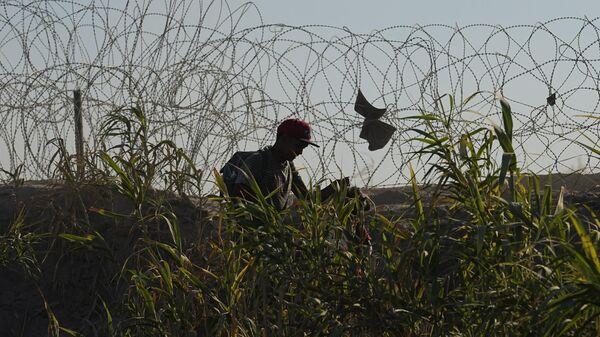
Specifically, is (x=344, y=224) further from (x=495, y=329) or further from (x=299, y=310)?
(x=495, y=329)

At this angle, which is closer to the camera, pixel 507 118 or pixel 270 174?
pixel 507 118

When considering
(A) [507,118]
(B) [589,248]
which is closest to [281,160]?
(A) [507,118]

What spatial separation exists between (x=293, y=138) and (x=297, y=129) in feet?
0.18

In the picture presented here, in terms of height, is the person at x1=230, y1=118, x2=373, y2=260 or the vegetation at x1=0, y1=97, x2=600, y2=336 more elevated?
the person at x1=230, y1=118, x2=373, y2=260

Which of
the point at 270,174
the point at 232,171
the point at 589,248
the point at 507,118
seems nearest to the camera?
the point at 589,248

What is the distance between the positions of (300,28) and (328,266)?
3.06 metres

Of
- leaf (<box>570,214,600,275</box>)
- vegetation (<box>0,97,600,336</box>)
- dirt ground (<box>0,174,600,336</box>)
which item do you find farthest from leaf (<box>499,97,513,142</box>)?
dirt ground (<box>0,174,600,336</box>)

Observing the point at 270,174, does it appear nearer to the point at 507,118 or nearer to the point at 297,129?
the point at 297,129

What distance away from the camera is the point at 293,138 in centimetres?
586

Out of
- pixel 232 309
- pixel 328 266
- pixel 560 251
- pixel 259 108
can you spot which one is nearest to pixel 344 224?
pixel 328 266

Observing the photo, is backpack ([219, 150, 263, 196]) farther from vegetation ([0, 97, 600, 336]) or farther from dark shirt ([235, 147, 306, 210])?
vegetation ([0, 97, 600, 336])

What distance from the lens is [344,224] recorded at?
184 inches

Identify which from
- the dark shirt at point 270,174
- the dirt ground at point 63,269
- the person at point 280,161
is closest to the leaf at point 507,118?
the person at point 280,161

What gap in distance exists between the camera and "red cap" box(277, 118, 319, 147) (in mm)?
5801
